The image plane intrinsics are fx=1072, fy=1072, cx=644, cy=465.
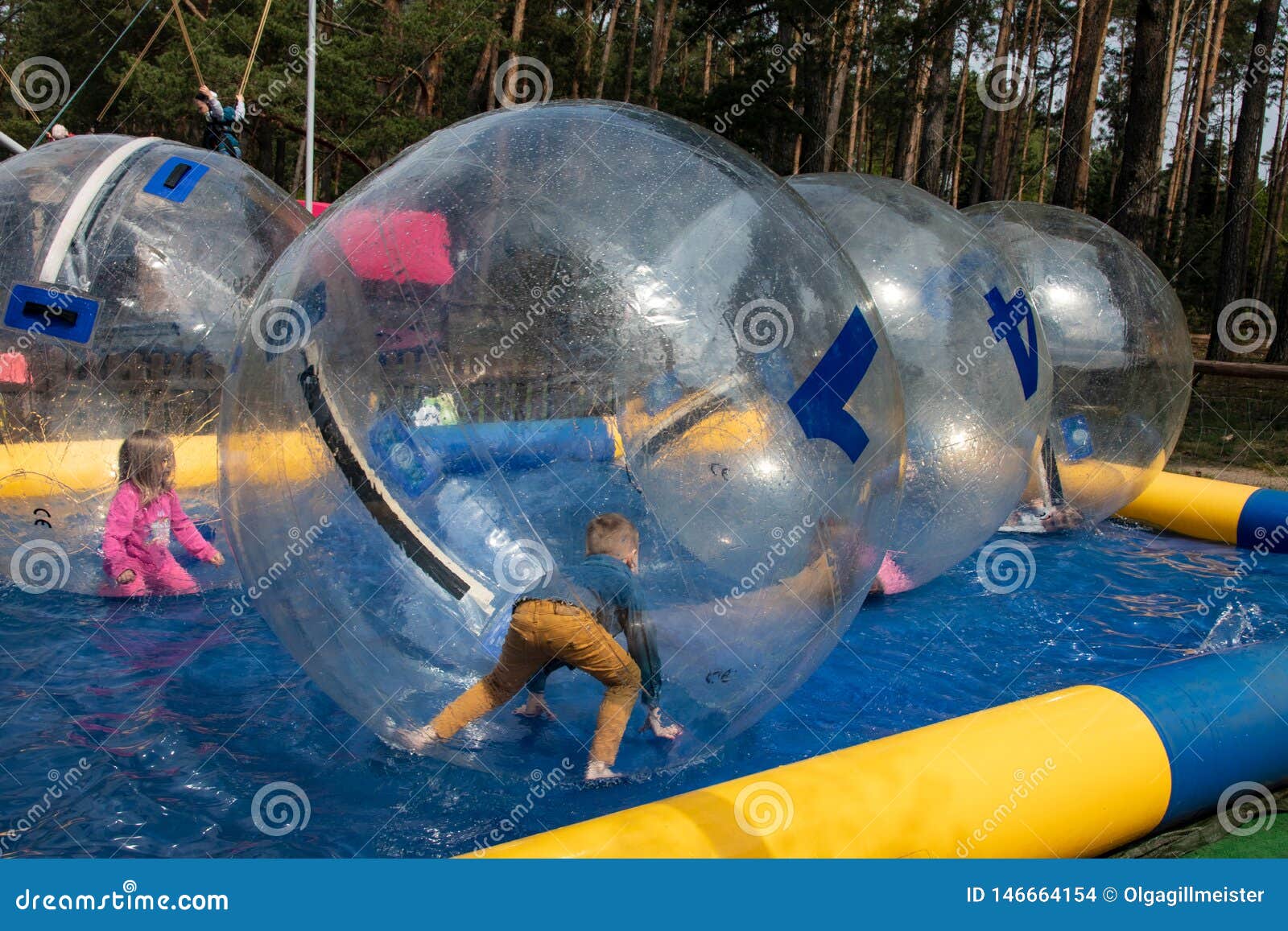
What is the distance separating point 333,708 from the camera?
3871mm

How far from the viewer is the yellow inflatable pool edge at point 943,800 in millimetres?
2654

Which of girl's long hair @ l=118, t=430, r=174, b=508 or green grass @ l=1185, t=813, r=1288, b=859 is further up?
girl's long hair @ l=118, t=430, r=174, b=508

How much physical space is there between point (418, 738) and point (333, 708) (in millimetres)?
775

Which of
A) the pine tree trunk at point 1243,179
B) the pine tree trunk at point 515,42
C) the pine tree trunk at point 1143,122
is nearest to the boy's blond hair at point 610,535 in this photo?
the pine tree trunk at point 1143,122

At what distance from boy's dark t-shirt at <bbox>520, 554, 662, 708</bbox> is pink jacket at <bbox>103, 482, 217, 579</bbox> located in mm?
2645

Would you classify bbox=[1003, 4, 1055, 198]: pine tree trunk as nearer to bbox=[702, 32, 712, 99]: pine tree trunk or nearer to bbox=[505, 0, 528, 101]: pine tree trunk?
bbox=[702, 32, 712, 99]: pine tree trunk

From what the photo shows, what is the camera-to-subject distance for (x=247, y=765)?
3473 mm

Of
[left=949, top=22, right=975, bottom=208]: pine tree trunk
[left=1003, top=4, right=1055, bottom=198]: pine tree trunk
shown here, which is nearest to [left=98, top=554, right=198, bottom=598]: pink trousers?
[left=1003, top=4, right=1055, bottom=198]: pine tree trunk

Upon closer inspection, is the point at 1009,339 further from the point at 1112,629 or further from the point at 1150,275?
the point at 1150,275

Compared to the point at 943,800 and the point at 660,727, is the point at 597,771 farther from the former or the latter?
the point at 943,800

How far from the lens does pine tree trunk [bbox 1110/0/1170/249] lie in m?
12.0

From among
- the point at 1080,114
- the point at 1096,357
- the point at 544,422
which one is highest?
the point at 1080,114

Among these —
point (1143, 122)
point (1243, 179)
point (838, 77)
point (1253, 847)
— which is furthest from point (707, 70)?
point (1253, 847)

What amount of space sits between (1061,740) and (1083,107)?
13.5 meters
